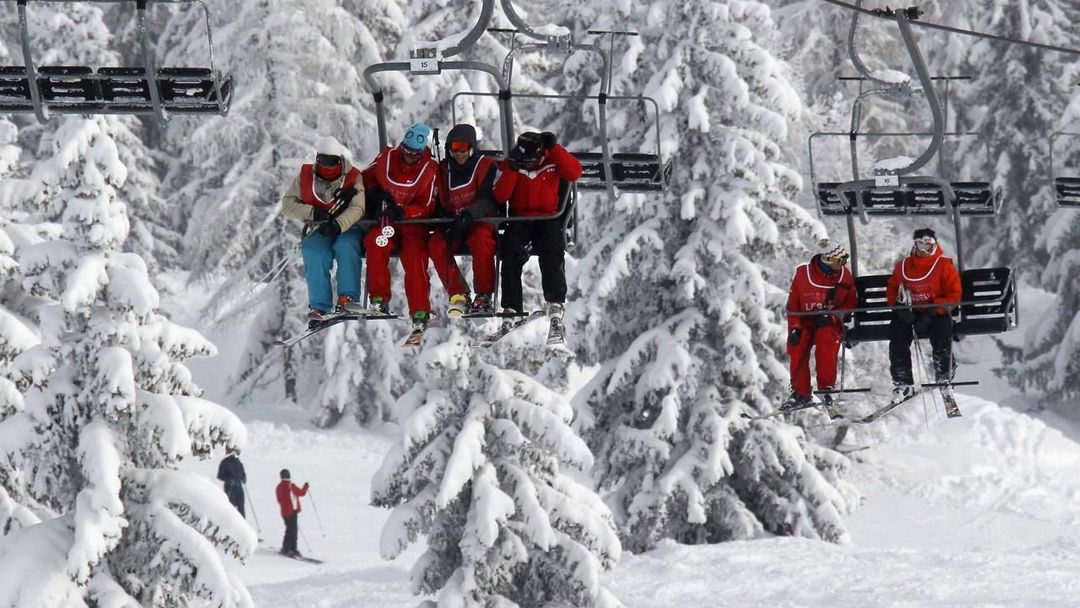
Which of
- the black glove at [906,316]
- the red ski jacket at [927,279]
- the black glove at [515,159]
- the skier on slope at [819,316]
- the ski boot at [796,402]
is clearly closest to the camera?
the black glove at [515,159]

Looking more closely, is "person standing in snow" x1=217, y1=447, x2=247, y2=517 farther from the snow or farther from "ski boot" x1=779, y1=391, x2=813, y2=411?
the snow

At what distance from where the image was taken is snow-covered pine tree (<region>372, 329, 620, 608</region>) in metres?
21.1

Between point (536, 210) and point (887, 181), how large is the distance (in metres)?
3.07

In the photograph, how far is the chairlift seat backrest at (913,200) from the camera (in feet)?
50.6

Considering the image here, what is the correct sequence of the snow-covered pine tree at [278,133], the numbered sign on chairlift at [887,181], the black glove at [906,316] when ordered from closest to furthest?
1. the numbered sign on chairlift at [887,181]
2. the black glove at [906,316]
3. the snow-covered pine tree at [278,133]

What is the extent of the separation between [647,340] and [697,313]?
0.86 metres

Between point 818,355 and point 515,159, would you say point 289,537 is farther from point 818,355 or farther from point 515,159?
point 515,159

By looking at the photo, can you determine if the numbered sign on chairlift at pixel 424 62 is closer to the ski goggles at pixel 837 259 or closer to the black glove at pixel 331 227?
the black glove at pixel 331 227

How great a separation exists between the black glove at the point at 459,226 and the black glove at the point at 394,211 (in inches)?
15.5

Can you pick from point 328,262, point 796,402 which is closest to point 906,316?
point 796,402

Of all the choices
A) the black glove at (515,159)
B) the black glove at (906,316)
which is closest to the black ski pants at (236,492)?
the black glove at (906,316)

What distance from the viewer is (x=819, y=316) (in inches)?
635

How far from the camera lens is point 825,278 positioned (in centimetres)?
1573

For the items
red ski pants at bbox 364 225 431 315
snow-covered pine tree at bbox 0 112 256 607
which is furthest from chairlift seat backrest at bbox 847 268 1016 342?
snow-covered pine tree at bbox 0 112 256 607
